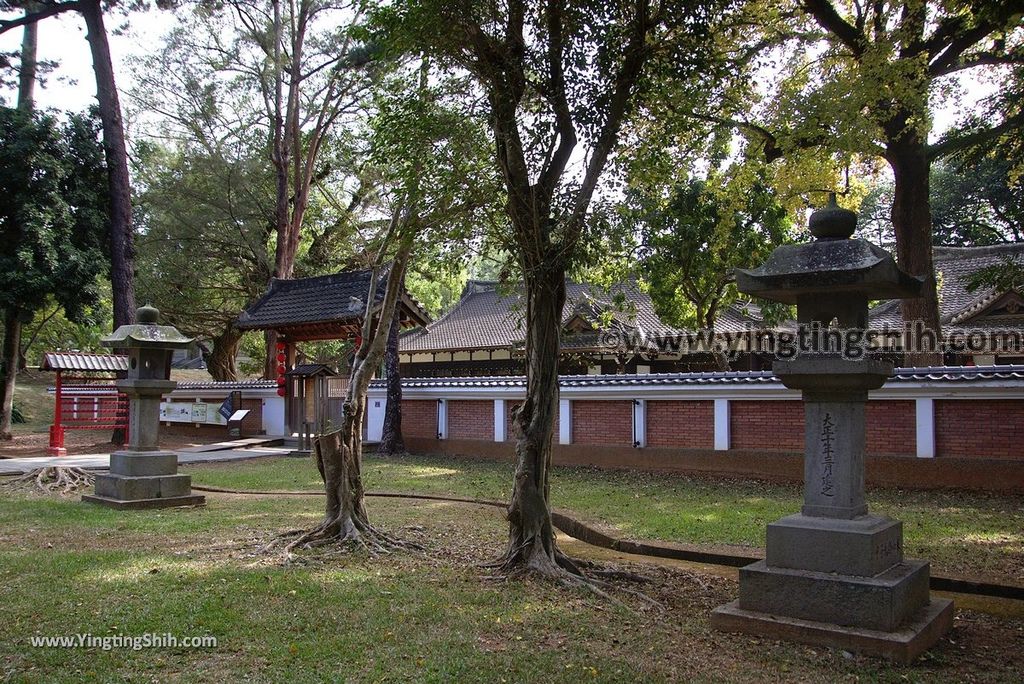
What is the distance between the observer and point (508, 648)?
16.1ft

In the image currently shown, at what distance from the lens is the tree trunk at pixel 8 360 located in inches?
771

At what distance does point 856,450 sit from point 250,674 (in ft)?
13.7

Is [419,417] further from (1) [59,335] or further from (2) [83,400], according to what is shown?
(1) [59,335]

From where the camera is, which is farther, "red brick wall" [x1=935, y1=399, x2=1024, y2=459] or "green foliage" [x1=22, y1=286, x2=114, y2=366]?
"green foliage" [x1=22, y1=286, x2=114, y2=366]

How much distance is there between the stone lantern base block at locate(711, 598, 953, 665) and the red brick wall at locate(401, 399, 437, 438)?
13816 millimetres

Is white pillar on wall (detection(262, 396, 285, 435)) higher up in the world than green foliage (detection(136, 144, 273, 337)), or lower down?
lower down

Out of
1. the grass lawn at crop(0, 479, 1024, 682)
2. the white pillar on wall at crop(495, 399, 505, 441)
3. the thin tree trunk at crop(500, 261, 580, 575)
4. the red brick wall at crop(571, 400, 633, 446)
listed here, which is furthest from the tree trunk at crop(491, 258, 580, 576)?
the white pillar on wall at crop(495, 399, 505, 441)

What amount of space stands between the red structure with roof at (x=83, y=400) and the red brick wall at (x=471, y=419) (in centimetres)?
767

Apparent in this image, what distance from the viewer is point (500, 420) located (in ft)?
58.2

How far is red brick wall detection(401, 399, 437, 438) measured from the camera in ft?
62.5

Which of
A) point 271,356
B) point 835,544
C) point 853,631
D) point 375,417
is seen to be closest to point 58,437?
point 375,417

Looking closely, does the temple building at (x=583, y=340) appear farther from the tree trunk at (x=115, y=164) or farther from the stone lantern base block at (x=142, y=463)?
the tree trunk at (x=115, y=164)

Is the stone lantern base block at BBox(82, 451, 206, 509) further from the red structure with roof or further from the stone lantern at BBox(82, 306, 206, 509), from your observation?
the red structure with roof

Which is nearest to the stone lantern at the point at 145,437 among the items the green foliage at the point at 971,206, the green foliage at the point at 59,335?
the green foliage at the point at 59,335
